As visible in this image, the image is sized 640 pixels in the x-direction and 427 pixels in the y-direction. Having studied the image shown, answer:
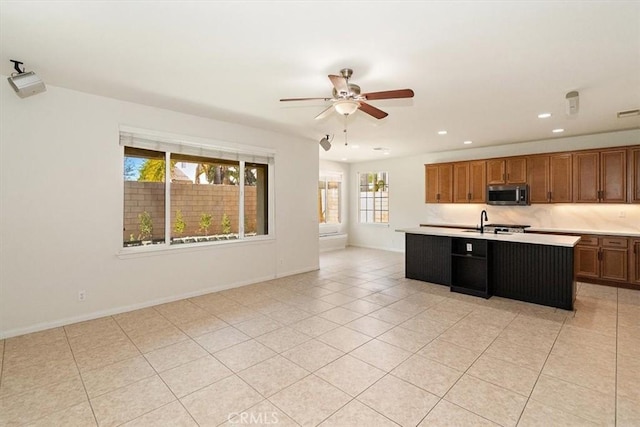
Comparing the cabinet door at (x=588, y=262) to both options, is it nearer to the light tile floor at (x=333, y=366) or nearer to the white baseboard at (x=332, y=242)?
the light tile floor at (x=333, y=366)

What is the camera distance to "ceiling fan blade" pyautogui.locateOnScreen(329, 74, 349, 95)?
2.61 meters

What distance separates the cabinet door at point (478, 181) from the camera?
680cm

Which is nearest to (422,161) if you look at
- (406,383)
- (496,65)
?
(496,65)

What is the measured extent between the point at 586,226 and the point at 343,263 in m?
4.75

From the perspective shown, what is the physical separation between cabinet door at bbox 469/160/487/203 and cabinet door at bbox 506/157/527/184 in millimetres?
464

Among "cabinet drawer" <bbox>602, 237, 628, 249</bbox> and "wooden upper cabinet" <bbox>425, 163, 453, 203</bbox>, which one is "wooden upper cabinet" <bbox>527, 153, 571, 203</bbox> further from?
"wooden upper cabinet" <bbox>425, 163, 453, 203</bbox>

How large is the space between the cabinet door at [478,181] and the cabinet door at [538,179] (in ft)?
2.71

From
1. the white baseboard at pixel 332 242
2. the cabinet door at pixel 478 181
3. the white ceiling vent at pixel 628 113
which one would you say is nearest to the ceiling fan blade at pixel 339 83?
the white ceiling vent at pixel 628 113

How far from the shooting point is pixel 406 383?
2.40m

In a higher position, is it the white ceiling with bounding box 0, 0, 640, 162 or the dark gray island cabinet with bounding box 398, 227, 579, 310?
the white ceiling with bounding box 0, 0, 640, 162

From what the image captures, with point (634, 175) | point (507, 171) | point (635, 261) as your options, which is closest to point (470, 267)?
point (635, 261)

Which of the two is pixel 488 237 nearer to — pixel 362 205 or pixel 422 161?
pixel 422 161

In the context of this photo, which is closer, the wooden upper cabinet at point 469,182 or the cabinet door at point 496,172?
the cabinet door at point 496,172

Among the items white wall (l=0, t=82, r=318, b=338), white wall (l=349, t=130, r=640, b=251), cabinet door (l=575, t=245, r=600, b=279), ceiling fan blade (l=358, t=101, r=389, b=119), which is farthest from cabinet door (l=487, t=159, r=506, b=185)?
white wall (l=0, t=82, r=318, b=338)
